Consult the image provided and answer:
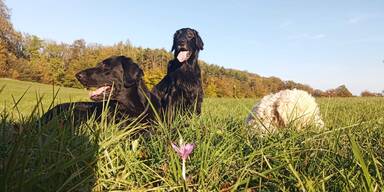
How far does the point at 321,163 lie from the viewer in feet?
7.70

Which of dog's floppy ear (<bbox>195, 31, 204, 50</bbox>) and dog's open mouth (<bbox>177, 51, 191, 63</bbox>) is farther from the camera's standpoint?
dog's floppy ear (<bbox>195, 31, 204, 50</bbox>)

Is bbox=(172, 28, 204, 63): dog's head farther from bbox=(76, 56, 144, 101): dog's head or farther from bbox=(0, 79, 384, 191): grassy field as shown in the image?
bbox=(0, 79, 384, 191): grassy field

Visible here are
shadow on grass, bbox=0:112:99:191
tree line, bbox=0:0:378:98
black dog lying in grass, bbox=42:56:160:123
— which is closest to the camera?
shadow on grass, bbox=0:112:99:191

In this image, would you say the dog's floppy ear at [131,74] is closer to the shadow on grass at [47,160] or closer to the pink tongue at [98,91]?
the pink tongue at [98,91]

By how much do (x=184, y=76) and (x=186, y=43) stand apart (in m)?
0.70

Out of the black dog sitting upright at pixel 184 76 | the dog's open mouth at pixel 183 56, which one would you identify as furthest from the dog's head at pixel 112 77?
the dog's open mouth at pixel 183 56

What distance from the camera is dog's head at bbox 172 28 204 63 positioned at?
25.3 ft

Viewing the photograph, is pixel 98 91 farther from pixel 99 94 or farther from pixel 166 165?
pixel 166 165

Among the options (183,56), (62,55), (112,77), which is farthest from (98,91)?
(62,55)

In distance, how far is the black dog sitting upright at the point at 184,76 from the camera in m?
7.37

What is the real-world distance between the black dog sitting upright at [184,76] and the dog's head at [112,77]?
1.64 metres

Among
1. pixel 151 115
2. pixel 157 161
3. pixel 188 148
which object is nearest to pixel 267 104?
pixel 151 115

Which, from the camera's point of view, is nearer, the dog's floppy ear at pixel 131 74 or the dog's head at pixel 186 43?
the dog's floppy ear at pixel 131 74

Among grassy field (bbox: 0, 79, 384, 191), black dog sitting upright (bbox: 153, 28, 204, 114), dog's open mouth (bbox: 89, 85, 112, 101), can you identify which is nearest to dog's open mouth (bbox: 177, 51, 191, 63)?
black dog sitting upright (bbox: 153, 28, 204, 114)
